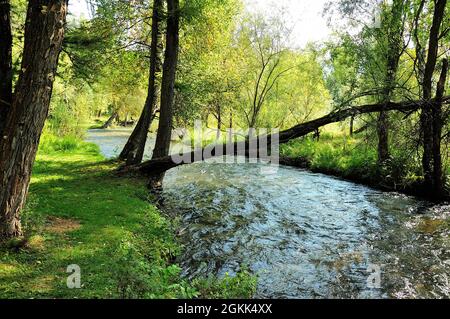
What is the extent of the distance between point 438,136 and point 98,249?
1032 centimetres

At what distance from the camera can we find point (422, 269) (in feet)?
21.1

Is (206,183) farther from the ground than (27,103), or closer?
closer

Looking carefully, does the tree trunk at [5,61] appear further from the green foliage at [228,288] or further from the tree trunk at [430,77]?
the tree trunk at [430,77]

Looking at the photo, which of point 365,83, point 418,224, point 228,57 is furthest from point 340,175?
point 228,57

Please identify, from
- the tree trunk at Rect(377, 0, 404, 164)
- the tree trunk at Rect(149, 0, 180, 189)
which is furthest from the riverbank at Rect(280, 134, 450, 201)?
the tree trunk at Rect(149, 0, 180, 189)

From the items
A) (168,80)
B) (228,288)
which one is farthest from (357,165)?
(228,288)

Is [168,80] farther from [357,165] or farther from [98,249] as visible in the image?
[357,165]

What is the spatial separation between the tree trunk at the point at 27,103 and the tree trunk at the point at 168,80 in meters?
6.00

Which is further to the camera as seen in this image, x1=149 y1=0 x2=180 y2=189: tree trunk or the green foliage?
x1=149 y1=0 x2=180 y2=189: tree trunk

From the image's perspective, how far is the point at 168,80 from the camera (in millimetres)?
11547

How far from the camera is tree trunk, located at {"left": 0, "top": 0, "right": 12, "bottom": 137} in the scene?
6438 mm

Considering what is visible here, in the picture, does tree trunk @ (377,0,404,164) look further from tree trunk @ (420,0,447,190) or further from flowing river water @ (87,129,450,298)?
flowing river water @ (87,129,450,298)

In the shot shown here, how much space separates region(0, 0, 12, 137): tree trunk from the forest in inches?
1.0
